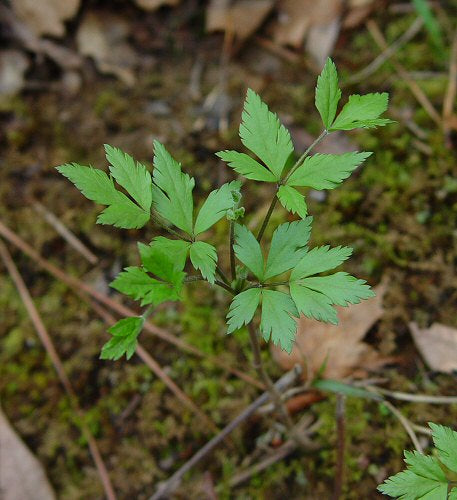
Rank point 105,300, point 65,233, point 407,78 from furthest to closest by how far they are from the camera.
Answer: point 407,78
point 65,233
point 105,300

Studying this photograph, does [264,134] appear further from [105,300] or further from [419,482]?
[105,300]

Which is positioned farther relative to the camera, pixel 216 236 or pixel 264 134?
pixel 216 236

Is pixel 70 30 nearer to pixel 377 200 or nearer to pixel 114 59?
pixel 114 59

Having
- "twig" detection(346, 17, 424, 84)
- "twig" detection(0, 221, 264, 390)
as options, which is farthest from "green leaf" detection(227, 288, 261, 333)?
"twig" detection(346, 17, 424, 84)

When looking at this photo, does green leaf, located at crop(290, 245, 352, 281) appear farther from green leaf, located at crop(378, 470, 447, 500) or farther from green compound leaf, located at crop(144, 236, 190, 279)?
green leaf, located at crop(378, 470, 447, 500)

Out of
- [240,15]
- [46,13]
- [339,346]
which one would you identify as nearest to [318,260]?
[339,346]

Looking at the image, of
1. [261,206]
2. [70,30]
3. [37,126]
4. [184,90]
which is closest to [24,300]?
[37,126]

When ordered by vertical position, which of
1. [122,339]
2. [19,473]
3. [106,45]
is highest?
[106,45]
